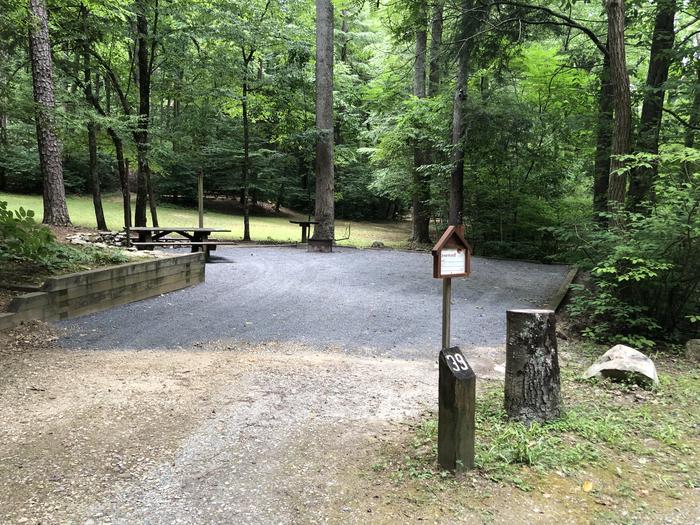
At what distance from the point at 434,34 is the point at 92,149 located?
10735 millimetres

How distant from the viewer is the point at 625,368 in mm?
4133

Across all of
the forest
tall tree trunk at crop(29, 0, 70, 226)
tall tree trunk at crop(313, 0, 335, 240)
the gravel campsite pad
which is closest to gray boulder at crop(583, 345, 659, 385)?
the gravel campsite pad

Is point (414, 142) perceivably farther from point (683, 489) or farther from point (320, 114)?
point (683, 489)

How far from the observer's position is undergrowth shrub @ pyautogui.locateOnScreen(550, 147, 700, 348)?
16.8 ft

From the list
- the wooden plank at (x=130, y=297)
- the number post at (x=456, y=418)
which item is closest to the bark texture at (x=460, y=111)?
the wooden plank at (x=130, y=297)

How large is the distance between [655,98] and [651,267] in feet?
10.8

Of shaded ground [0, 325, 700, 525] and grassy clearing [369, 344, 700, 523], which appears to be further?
grassy clearing [369, 344, 700, 523]

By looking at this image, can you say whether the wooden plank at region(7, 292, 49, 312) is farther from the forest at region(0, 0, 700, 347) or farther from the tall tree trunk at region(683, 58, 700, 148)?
the tall tree trunk at region(683, 58, 700, 148)

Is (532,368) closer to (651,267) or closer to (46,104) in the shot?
(651,267)

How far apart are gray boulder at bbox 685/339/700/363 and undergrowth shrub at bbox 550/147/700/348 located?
314 mm

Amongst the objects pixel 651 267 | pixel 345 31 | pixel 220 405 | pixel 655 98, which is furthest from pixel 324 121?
pixel 345 31

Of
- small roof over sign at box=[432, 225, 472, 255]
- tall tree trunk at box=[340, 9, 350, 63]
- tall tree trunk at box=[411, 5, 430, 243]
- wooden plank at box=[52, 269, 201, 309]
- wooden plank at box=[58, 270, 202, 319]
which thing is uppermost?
tall tree trunk at box=[340, 9, 350, 63]

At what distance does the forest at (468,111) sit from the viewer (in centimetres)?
580

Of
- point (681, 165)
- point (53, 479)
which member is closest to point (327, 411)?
point (53, 479)
